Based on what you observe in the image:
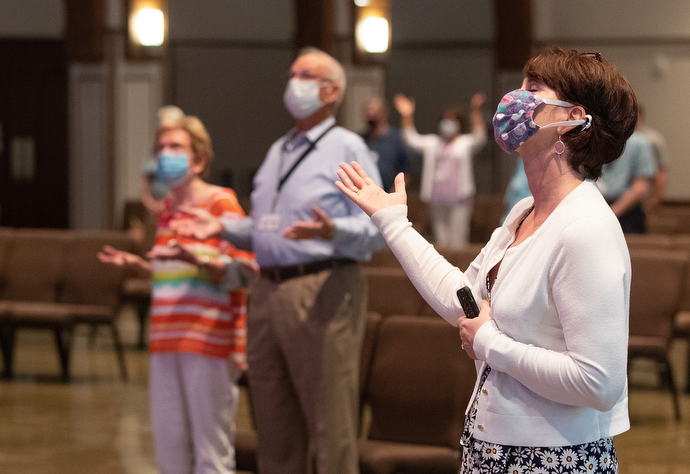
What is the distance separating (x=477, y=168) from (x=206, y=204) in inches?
535

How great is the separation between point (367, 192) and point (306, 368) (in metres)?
1.39

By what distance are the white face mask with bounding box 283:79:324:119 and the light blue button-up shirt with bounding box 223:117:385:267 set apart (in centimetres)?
7

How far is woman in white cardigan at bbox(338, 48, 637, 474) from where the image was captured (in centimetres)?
160

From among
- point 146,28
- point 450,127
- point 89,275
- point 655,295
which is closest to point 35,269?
point 89,275

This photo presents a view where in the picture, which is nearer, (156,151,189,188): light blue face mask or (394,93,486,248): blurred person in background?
(156,151,189,188): light blue face mask

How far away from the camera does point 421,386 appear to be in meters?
3.67

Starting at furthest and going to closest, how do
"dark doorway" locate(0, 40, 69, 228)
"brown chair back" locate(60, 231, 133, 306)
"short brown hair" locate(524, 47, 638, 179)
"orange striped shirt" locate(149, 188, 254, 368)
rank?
"dark doorway" locate(0, 40, 69, 228) < "brown chair back" locate(60, 231, 133, 306) < "orange striped shirt" locate(149, 188, 254, 368) < "short brown hair" locate(524, 47, 638, 179)

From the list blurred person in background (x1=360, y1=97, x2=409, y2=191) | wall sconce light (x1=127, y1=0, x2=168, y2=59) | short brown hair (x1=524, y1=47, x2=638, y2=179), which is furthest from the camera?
wall sconce light (x1=127, y1=0, x2=168, y2=59)

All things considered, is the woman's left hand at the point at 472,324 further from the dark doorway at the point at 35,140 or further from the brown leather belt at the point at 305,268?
the dark doorway at the point at 35,140

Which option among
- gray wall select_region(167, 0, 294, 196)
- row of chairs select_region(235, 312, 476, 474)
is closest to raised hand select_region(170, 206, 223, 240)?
row of chairs select_region(235, 312, 476, 474)

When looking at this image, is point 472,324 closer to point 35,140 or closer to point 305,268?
point 305,268

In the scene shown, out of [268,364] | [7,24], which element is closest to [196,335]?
[268,364]

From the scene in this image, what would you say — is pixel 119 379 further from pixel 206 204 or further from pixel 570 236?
pixel 570 236

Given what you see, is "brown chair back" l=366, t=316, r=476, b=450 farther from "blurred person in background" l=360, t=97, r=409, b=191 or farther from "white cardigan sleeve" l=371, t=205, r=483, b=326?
"blurred person in background" l=360, t=97, r=409, b=191
